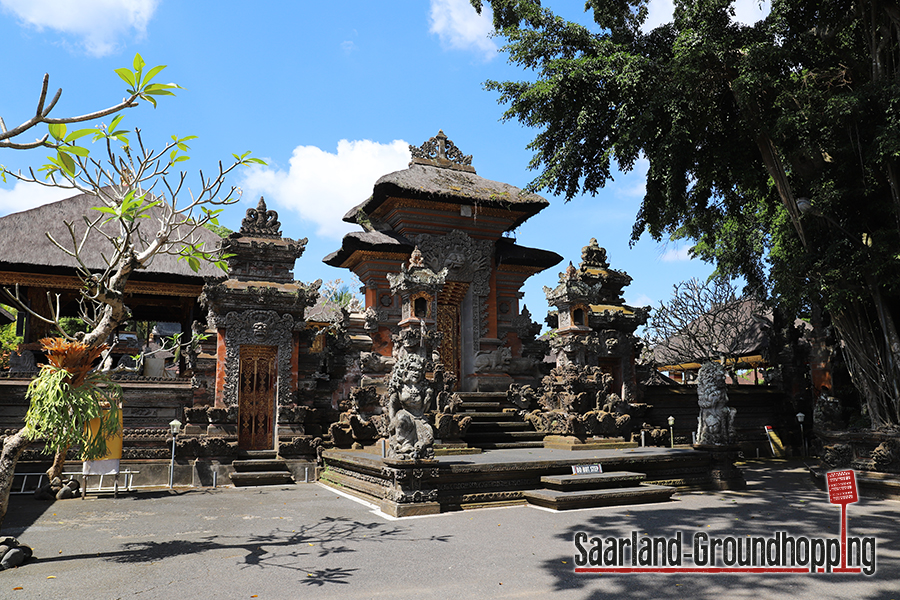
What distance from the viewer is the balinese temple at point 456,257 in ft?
53.6

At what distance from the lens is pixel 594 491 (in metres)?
9.22

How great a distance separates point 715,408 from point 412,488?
642 centimetres

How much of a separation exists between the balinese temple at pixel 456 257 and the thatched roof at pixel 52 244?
456cm

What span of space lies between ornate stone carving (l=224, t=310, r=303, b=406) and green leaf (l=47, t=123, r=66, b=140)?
9.42 meters

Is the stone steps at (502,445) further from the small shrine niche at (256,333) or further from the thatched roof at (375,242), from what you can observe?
the thatched roof at (375,242)

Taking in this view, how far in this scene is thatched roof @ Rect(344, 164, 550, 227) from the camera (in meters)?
16.3

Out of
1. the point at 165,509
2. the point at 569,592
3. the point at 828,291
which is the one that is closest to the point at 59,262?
the point at 165,509

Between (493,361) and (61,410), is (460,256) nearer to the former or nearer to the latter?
(493,361)

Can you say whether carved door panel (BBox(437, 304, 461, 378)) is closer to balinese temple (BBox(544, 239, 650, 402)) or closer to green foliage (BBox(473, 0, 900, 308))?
balinese temple (BBox(544, 239, 650, 402))

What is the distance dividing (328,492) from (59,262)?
37.5 feet

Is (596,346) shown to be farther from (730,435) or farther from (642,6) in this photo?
(642,6)

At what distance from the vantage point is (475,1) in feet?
42.4

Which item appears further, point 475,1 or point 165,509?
point 475,1

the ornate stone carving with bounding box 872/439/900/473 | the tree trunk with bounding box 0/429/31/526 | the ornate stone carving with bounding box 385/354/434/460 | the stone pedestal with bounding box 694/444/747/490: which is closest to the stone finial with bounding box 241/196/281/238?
the ornate stone carving with bounding box 385/354/434/460
